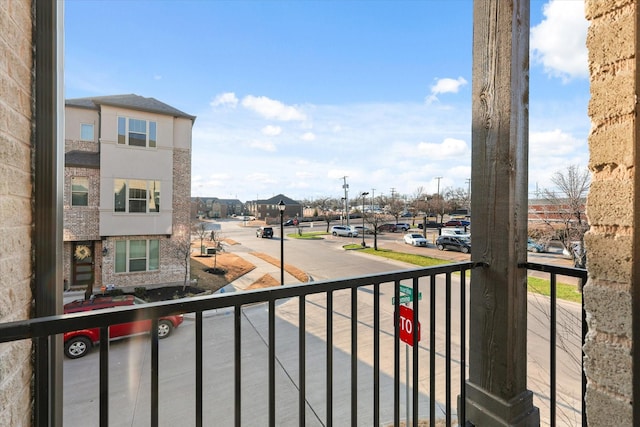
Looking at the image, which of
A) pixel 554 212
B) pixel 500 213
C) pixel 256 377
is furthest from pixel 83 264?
pixel 554 212

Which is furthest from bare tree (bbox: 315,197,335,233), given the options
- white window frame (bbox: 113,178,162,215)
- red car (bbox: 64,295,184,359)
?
red car (bbox: 64,295,184,359)

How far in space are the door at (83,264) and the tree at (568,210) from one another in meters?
8.00

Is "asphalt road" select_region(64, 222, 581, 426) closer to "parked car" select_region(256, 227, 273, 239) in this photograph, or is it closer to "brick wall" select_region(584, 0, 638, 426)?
"brick wall" select_region(584, 0, 638, 426)

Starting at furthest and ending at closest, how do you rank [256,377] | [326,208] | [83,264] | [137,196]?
1. [326,208]
2. [137,196]
3. [83,264]
4. [256,377]

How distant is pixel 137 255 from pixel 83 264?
1.25m

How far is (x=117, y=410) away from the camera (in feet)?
10.5

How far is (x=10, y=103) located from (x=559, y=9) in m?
2.34

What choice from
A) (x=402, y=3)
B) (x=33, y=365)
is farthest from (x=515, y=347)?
(x=402, y=3)

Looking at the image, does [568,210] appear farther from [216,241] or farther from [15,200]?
[216,241]

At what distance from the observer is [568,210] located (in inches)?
171

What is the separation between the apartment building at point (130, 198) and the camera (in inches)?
225

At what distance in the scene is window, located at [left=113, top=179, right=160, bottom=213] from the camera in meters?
6.87

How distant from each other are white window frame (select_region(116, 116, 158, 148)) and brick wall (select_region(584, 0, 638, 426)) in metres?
7.12

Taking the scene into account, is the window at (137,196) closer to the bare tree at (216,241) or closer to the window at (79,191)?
the window at (79,191)
